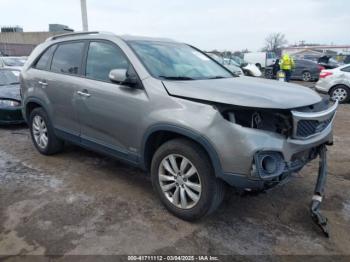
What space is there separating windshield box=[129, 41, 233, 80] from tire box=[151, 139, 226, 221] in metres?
0.82

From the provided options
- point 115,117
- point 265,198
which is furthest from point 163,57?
point 265,198

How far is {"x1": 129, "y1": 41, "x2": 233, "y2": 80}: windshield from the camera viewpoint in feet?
11.7

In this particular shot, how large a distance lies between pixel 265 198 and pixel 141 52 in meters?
2.19

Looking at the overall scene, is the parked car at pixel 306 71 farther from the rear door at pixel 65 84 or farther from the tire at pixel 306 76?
the rear door at pixel 65 84

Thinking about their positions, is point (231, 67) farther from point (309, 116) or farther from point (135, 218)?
point (135, 218)

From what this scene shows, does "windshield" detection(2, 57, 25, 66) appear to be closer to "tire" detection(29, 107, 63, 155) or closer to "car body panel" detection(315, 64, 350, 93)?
"tire" detection(29, 107, 63, 155)

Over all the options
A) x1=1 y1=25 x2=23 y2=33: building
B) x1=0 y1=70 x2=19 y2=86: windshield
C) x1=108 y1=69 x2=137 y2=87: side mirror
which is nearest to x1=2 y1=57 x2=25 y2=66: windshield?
x1=0 y1=70 x2=19 y2=86: windshield

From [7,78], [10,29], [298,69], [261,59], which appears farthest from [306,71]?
[10,29]

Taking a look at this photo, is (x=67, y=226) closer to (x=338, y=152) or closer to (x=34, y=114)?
(x=34, y=114)

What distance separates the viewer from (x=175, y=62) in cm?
384

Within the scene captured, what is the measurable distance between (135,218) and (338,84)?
10063 millimetres

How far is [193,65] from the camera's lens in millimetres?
4023

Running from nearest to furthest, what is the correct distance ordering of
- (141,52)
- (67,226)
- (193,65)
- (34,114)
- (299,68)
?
(67,226), (141,52), (193,65), (34,114), (299,68)

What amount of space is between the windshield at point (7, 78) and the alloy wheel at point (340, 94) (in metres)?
9.69
